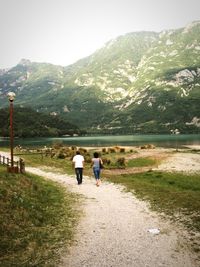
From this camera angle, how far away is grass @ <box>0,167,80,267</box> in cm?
1286

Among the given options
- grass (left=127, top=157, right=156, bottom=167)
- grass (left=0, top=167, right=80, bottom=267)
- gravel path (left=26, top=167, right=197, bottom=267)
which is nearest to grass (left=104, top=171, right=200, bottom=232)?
gravel path (left=26, top=167, right=197, bottom=267)

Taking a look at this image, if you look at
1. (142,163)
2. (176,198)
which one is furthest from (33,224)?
(142,163)

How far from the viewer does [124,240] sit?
14438 millimetres

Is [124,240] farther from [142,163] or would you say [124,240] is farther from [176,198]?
[142,163]

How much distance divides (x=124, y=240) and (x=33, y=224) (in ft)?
17.5

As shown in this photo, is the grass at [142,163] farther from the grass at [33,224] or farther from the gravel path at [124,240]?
the gravel path at [124,240]

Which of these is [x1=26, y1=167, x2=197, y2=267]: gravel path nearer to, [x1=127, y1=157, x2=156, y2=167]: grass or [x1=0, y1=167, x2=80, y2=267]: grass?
[x1=0, y1=167, x2=80, y2=267]: grass

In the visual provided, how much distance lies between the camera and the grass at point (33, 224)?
1286 centimetres

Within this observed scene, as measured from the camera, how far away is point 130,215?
752 inches

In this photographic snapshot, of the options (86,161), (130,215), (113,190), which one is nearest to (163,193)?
(113,190)

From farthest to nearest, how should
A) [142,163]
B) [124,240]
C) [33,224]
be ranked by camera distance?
[142,163] → [33,224] → [124,240]

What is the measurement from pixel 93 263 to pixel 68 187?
18950 mm

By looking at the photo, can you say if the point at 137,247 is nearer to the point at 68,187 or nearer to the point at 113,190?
the point at 113,190

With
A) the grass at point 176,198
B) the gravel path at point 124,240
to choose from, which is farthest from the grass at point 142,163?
the gravel path at point 124,240
